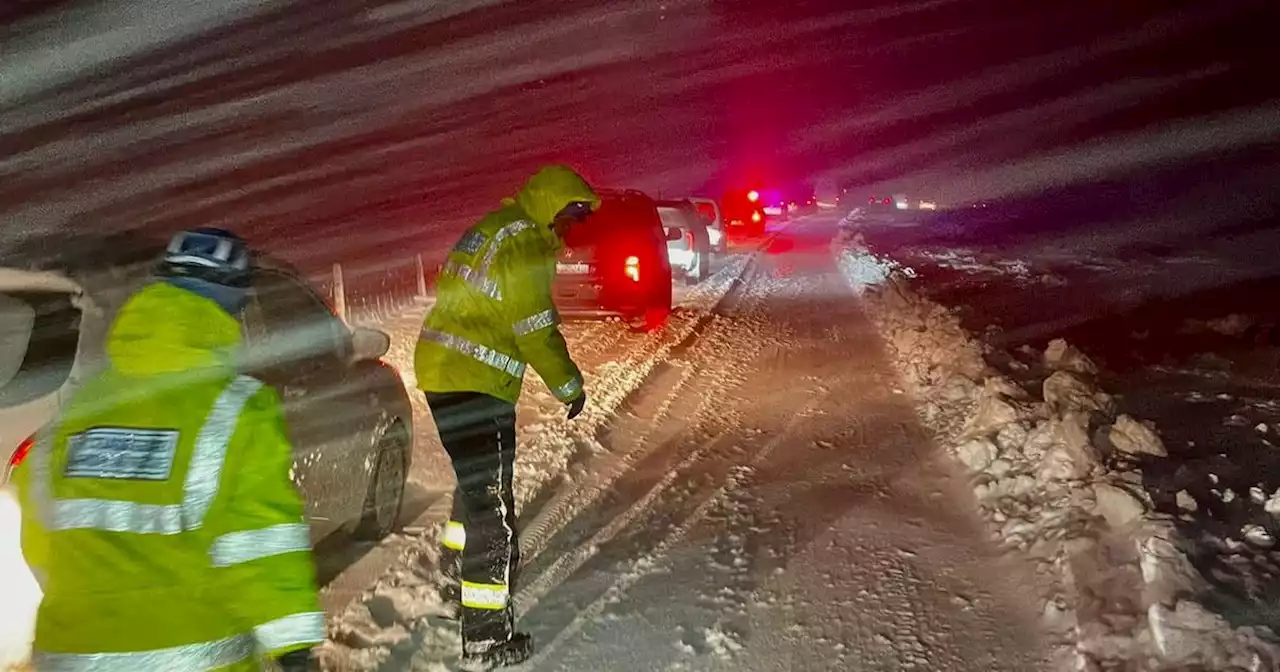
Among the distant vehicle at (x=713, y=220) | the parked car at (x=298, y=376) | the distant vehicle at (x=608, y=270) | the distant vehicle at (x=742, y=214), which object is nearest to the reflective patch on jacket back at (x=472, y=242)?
the parked car at (x=298, y=376)

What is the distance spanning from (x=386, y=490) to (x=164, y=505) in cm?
352

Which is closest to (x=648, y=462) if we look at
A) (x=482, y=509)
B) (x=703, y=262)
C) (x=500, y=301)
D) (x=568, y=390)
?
(x=568, y=390)

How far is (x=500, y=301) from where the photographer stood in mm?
4043

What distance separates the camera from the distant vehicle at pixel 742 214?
28984 mm

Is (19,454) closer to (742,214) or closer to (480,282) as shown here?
(480,282)

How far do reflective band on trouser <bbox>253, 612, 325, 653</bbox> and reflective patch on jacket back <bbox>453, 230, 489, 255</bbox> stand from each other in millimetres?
2071

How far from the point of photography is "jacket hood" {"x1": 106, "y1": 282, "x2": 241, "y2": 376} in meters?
2.13

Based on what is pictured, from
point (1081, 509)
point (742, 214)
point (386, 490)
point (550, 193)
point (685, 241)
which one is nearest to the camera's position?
point (550, 193)

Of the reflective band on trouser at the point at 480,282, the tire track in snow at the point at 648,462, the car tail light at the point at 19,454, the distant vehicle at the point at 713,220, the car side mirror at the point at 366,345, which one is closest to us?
the car tail light at the point at 19,454

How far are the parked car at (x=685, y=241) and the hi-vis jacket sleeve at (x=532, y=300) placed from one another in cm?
1209

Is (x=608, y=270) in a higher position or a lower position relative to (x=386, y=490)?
higher

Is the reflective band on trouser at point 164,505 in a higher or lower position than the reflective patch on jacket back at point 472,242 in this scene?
lower

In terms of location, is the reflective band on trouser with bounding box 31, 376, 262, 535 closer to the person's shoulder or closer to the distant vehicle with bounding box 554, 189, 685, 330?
the person's shoulder

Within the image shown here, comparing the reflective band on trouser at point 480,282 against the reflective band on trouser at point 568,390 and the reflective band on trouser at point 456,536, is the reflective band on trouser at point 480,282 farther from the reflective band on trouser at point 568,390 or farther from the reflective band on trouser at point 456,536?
the reflective band on trouser at point 456,536
